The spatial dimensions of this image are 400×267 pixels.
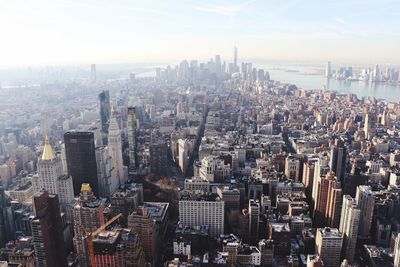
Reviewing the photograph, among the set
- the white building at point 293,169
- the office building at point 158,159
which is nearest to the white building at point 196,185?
the office building at point 158,159

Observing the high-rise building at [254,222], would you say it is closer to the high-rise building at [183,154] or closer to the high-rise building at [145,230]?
the high-rise building at [145,230]

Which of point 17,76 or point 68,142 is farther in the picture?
point 17,76

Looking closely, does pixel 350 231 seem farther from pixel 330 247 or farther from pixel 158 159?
pixel 158 159

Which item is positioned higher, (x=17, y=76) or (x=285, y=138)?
(x=17, y=76)

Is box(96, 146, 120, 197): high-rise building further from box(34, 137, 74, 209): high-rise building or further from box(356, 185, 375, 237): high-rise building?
box(356, 185, 375, 237): high-rise building

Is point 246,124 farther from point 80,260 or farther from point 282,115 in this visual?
point 80,260

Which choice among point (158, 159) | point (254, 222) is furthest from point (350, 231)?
point (158, 159)

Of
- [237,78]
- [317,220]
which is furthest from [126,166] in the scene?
[237,78]

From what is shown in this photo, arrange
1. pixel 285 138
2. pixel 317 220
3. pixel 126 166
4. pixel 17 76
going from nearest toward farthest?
pixel 317 220 → pixel 126 166 → pixel 285 138 → pixel 17 76
